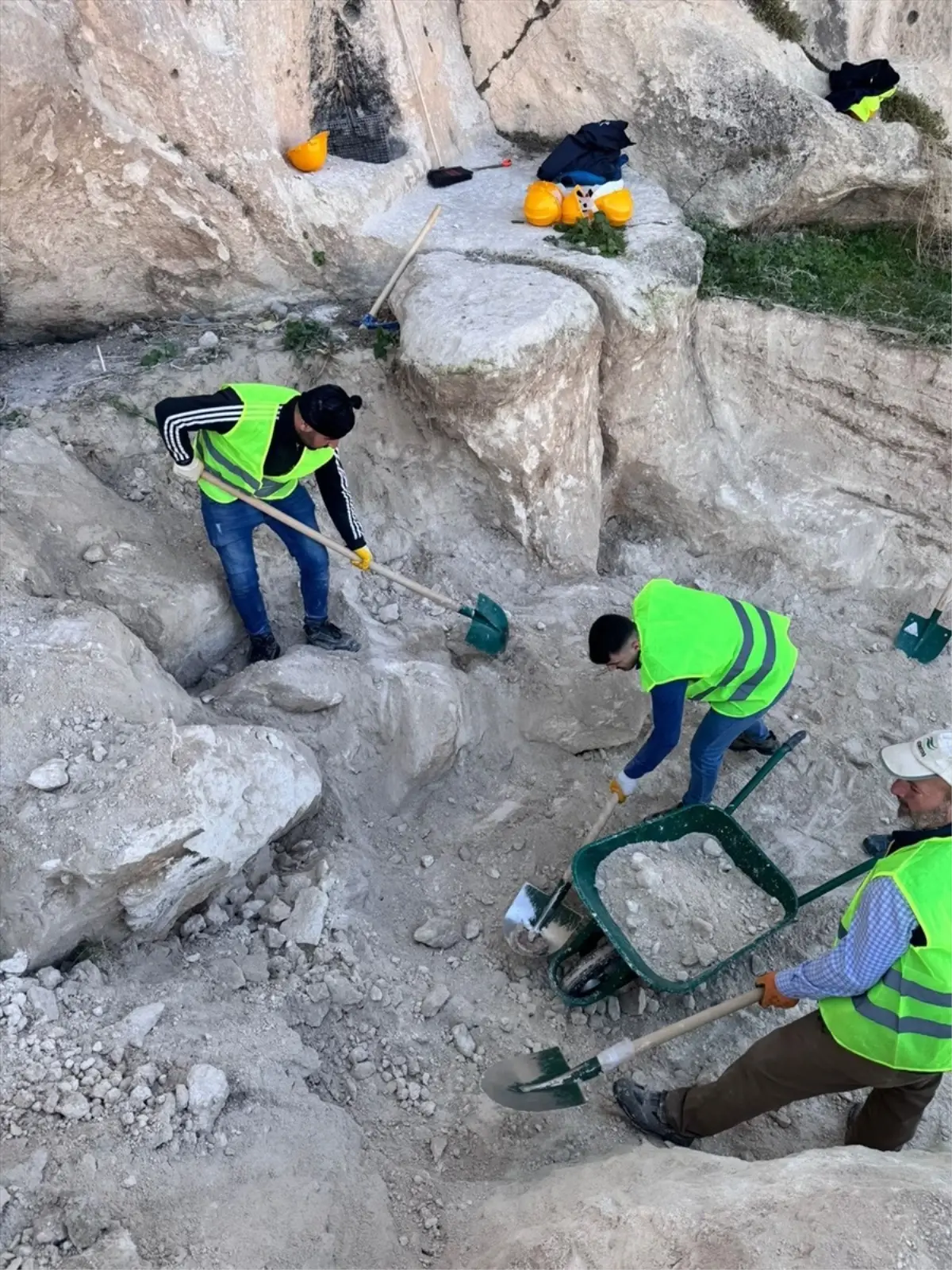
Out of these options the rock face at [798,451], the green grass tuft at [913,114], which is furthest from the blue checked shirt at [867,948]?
the green grass tuft at [913,114]

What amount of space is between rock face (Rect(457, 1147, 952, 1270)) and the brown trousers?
0.75 ft

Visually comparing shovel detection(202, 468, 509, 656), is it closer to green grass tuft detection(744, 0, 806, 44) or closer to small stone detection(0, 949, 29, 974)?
small stone detection(0, 949, 29, 974)

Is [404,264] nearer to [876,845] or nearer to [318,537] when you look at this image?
[318,537]

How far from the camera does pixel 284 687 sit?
414 cm

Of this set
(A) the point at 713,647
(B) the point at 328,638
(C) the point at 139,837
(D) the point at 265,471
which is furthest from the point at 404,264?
(C) the point at 139,837

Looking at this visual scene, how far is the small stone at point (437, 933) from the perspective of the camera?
3812 millimetres

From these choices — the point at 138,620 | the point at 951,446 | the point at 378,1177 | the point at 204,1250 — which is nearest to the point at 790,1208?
the point at 378,1177

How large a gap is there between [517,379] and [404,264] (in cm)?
118

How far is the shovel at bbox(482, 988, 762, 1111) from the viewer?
302cm

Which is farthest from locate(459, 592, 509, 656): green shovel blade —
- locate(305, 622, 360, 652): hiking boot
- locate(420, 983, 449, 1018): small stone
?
locate(420, 983, 449, 1018): small stone

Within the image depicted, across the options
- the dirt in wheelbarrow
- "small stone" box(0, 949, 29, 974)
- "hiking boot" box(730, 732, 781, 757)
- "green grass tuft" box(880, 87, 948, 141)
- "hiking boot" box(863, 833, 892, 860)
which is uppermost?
"green grass tuft" box(880, 87, 948, 141)

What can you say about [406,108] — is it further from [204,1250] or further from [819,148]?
[204,1250]

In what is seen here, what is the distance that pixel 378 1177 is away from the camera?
110 inches

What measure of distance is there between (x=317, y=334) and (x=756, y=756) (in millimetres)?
3427
